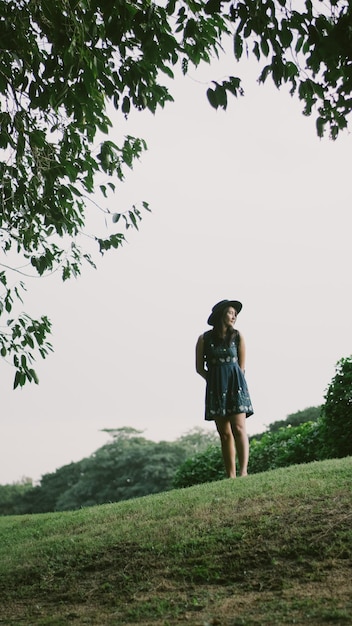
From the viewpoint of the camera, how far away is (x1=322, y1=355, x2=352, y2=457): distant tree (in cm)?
1209

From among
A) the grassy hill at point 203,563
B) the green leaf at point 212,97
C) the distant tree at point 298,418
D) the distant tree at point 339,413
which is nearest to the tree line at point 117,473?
A: the distant tree at point 298,418

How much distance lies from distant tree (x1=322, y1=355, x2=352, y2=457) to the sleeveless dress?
3667 millimetres

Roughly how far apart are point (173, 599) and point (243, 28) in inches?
178

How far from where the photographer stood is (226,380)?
9.08m

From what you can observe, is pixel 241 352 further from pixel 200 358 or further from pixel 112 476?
pixel 112 476

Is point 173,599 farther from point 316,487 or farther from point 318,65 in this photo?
point 318,65

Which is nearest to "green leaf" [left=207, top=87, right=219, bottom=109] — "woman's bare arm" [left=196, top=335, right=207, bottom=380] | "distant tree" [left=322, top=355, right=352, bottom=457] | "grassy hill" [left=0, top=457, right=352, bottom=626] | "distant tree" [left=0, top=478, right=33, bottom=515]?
"grassy hill" [left=0, top=457, right=352, bottom=626]

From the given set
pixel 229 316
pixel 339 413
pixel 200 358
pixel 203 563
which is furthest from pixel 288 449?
pixel 203 563

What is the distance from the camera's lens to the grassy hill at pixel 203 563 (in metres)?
4.55

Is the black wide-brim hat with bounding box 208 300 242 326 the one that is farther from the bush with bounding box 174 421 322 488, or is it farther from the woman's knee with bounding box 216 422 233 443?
the bush with bounding box 174 421 322 488

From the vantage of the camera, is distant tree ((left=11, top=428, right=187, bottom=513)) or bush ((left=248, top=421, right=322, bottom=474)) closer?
bush ((left=248, top=421, right=322, bottom=474))

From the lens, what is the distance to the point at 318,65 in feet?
17.0

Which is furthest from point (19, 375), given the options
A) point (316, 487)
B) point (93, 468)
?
point (93, 468)

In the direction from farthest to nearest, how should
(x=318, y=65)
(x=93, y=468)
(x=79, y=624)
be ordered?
(x=93, y=468) → (x=318, y=65) → (x=79, y=624)
